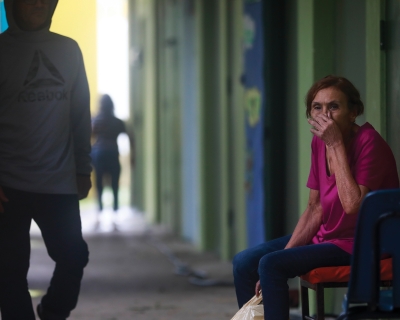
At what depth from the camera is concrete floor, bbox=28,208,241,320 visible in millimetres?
5992

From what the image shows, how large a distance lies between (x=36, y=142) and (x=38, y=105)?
0.18 m

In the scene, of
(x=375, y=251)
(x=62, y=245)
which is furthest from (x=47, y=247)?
(x=375, y=251)

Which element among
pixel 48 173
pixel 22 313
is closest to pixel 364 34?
pixel 48 173

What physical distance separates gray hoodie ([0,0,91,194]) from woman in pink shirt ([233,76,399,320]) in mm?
1084

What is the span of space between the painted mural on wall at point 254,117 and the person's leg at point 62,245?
9.19 ft

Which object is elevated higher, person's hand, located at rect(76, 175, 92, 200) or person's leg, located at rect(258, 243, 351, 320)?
person's hand, located at rect(76, 175, 92, 200)

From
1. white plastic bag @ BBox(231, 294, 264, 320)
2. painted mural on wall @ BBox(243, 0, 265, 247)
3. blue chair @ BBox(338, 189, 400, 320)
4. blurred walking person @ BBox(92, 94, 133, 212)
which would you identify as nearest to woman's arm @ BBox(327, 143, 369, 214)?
blue chair @ BBox(338, 189, 400, 320)

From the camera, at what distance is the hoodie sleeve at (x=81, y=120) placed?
172 inches

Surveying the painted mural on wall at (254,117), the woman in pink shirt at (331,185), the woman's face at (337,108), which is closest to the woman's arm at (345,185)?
the woman in pink shirt at (331,185)

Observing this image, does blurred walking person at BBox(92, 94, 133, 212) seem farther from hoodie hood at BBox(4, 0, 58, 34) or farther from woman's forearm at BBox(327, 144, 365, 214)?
woman's forearm at BBox(327, 144, 365, 214)

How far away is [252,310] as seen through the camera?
3764mm

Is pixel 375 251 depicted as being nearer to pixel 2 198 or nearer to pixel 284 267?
pixel 284 267

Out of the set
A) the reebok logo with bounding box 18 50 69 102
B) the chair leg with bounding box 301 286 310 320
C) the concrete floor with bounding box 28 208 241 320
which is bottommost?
the concrete floor with bounding box 28 208 241 320

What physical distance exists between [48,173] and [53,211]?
7.5 inches
